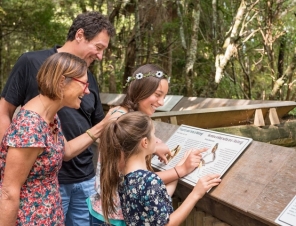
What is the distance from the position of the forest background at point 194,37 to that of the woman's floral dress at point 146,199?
8.14 meters

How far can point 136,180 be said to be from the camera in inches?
72.6

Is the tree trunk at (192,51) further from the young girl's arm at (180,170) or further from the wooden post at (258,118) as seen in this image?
the young girl's arm at (180,170)

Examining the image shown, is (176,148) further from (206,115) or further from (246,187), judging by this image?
(206,115)

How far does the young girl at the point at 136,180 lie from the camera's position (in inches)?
70.6

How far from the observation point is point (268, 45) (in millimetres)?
10562

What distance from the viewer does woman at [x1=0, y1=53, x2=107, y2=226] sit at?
72.2 inches

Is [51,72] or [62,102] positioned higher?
[51,72]

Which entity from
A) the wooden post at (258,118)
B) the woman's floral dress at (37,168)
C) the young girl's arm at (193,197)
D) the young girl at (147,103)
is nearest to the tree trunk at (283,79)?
the wooden post at (258,118)

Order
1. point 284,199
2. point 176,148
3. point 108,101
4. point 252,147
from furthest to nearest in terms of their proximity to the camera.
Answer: point 108,101
point 176,148
point 252,147
point 284,199

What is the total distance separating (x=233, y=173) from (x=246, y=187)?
142mm

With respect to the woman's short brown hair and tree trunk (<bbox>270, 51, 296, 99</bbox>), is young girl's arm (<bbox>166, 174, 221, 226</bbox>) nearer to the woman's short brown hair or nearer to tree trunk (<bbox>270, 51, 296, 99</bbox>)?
the woman's short brown hair

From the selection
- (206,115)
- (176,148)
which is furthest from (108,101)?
(176,148)

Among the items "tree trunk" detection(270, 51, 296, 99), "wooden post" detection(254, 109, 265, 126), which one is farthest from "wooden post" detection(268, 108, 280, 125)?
"tree trunk" detection(270, 51, 296, 99)

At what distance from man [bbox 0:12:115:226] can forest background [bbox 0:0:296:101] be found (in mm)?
7011
